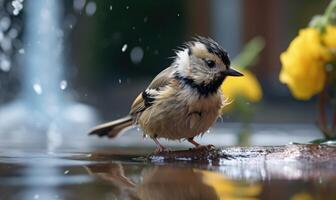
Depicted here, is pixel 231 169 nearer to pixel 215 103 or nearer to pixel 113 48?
pixel 215 103

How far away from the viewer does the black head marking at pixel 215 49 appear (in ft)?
12.3

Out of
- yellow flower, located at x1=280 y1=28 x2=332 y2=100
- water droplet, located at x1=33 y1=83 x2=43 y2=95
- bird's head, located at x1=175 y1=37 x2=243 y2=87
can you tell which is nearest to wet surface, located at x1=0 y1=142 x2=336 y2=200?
yellow flower, located at x1=280 y1=28 x2=332 y2=100

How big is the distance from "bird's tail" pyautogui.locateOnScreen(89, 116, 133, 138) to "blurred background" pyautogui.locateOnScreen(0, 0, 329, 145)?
22.6 ft

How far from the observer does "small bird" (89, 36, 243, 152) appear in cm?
370

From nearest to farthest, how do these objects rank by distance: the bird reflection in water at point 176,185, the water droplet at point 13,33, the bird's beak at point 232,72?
the bird reflection in water at point 176,185 → the bird's beak at point 232,72 → the water droplet at point 13,33

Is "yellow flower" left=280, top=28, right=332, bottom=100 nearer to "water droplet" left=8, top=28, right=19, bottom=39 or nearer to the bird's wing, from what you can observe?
the bird's wing

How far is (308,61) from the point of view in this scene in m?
3.01

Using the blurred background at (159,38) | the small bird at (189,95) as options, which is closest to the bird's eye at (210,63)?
the small bird at (189,95)

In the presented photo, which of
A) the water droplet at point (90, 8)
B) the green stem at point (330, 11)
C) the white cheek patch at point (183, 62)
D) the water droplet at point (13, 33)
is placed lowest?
the green stem at point (330, 11)

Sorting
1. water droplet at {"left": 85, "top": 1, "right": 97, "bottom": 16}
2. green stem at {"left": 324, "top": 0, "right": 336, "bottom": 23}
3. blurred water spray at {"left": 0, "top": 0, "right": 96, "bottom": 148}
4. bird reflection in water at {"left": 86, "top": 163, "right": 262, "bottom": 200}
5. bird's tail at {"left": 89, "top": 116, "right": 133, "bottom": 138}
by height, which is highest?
water droplet at {"left": 85, "top": 1, "right": 97, "bottom": 16}

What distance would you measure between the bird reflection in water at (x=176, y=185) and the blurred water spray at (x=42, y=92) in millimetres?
3195

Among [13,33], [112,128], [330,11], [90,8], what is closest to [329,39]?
[330,11]

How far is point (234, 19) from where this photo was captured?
14609 millimetres

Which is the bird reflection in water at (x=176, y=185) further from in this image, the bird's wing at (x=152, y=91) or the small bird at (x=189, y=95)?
the bird's wing at (x=152, y=91)
